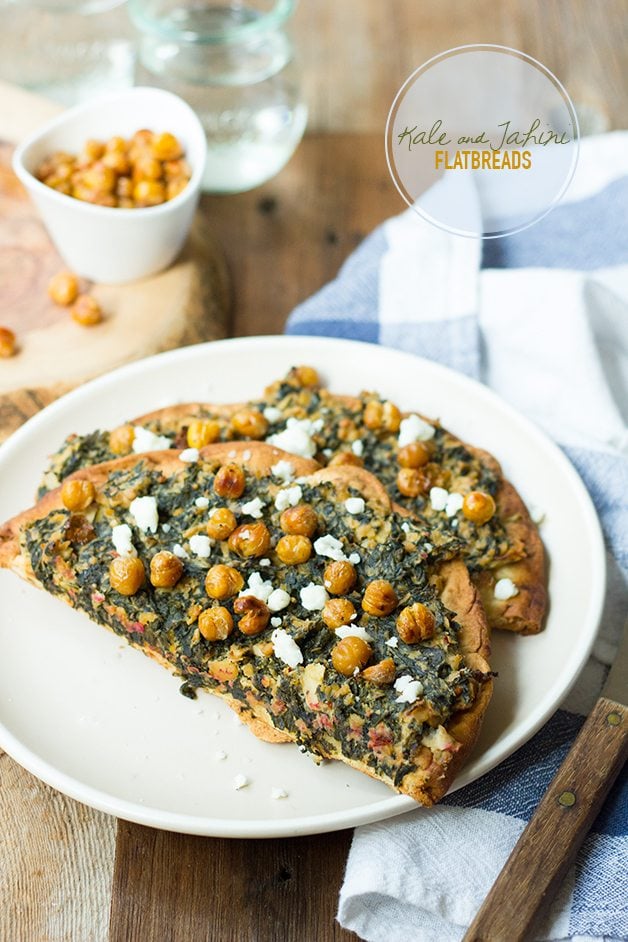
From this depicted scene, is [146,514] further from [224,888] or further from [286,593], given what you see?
[224,888]

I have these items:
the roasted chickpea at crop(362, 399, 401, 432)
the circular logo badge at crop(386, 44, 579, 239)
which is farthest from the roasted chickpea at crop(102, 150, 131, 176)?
the roasted chickpea at crop(362, 399, 401, 432)

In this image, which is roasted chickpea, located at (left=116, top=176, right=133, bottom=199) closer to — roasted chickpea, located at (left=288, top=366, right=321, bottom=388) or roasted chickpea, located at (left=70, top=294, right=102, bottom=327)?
roasted chickpea, located at (left=70, top=294, right=102, bottom=327)

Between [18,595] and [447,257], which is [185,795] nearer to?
[18,595]

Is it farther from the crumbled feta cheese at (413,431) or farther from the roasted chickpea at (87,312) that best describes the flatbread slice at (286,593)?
the roasted chickpea at (87,312)

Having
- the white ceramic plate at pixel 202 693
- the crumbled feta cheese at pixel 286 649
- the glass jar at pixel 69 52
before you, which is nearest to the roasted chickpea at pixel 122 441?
the white ceramic plate at pixel 202 693

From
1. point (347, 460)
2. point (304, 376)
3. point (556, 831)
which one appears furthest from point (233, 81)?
point (556, 831)
